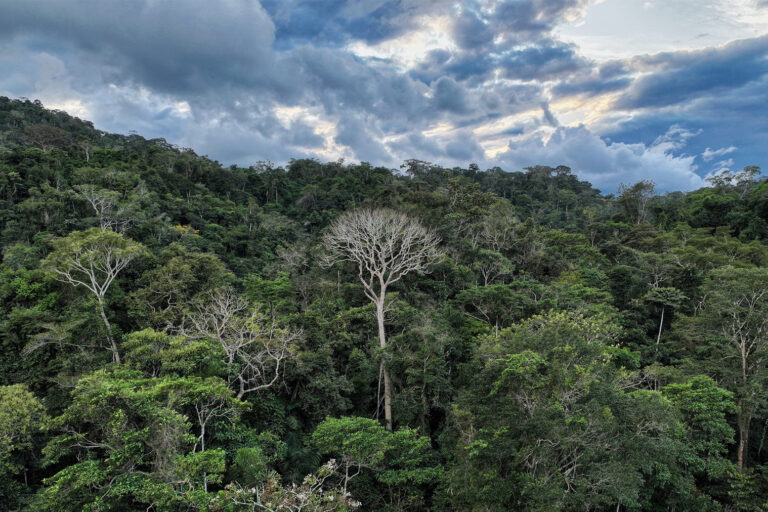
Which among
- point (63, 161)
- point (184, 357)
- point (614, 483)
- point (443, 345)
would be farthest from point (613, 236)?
point (63, 161)

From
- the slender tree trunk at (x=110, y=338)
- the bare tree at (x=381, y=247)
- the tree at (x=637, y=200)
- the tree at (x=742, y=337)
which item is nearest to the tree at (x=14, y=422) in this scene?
the slender tree trunk at (x=110, y=338)

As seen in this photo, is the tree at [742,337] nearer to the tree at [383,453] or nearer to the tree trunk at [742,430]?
the tree trunk at [742,430]

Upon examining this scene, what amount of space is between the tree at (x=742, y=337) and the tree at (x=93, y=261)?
26.1 m

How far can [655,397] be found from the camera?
38.6 feet

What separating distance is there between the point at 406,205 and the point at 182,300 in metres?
16.9

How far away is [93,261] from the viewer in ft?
57.3

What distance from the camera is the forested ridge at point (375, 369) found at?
10445 millimetres

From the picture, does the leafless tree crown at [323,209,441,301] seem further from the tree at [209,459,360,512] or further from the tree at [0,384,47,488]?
the tree at [0,384,47,488]

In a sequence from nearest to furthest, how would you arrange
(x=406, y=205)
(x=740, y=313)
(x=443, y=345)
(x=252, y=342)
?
(x=252, y=342) < (x=740, y=313) < (x=443, y=345) < (x=406, y=205)

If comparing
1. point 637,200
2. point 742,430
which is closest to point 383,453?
point 742,430

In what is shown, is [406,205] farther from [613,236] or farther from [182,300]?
[613,236]

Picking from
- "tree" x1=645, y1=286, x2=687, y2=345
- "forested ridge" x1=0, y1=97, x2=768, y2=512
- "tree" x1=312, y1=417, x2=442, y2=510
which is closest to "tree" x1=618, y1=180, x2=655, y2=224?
"forested ridge" x1=0, y1=97, x2=768, y2=512

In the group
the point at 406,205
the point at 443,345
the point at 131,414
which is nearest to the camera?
the point at 131,414

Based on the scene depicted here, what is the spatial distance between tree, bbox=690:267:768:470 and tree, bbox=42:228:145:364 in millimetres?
26122
